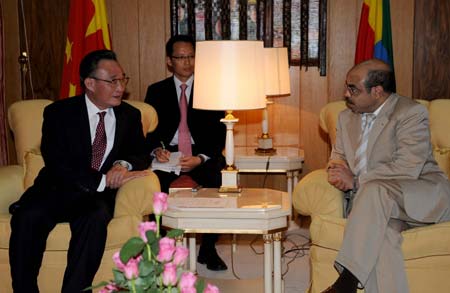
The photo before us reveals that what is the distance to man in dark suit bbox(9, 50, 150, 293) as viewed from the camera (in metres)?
3.03

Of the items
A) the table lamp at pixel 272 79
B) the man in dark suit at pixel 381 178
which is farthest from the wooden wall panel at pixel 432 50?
the man in dark suit at pixel 381 178

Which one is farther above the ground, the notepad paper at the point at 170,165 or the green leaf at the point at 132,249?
the green leaf at the point at 132,249

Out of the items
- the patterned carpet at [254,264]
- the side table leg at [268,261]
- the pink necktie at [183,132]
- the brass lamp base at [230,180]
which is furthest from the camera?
the pink necktie at [183,132]

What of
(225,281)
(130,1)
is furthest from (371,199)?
(130,1)

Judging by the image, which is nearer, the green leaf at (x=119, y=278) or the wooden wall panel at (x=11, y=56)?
the green leaf at (x=119, y=278)

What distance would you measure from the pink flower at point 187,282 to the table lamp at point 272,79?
9.17 ft

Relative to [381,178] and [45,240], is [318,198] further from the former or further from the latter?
[45,240]

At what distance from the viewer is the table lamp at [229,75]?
306 cm

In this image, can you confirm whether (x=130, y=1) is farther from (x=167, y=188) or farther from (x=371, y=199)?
(x=371, y=199)

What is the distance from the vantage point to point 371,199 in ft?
9.50

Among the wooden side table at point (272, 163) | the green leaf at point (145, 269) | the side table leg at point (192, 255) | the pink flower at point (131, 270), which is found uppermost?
the pink flower at point (131, 270)

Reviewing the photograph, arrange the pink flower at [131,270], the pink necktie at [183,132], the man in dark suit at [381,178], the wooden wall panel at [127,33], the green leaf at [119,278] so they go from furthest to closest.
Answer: the wooden wall panel at [127,33], the pink necktie at [183,132], the man in dark suit at [381,178], the green leaf at [119,278], the pink flower at [131,270]

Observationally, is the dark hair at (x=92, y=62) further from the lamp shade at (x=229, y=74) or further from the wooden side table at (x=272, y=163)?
the wooden side table at (x=272, y=163)

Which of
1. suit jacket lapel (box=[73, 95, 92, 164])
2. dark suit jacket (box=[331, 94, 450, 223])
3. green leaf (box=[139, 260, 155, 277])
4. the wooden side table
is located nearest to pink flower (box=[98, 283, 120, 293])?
green leaf (box=[139, 260, 155, 277])
